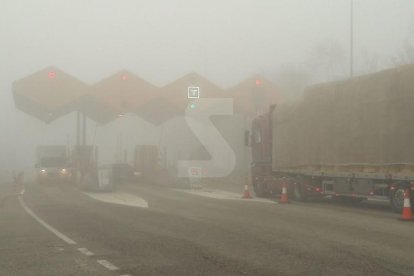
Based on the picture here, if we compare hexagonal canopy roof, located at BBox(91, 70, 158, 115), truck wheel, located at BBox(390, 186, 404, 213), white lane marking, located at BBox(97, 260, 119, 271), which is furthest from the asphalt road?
hexagonal canopy roof, located at BBox(91, 70, 158, 115)

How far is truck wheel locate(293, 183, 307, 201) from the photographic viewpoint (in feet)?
75.9

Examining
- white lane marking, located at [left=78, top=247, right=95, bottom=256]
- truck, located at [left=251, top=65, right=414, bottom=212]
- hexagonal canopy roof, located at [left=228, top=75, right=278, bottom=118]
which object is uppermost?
hexagonal canopy roof, located at [left=228, top=75, right=278, bottom=118]

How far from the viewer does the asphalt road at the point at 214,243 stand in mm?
8852

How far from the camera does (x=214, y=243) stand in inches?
445

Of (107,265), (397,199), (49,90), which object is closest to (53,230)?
(107,265)

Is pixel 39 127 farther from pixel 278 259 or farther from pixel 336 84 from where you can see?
pixel 278 259

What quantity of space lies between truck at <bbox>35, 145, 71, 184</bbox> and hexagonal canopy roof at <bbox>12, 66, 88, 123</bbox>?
146 inches

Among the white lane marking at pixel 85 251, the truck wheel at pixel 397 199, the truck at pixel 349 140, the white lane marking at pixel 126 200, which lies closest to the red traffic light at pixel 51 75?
the white lane marking at pixel 126 200

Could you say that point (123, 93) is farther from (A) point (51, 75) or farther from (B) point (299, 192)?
(B) point (299, 192)

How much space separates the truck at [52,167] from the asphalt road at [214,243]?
2446 cm

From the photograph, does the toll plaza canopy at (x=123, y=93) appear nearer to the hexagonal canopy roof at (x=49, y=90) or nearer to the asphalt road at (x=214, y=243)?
the hexagonal canopy roof at (x=49, y=90)

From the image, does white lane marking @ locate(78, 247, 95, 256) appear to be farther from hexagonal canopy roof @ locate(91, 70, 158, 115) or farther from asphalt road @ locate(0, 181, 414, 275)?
hexagonal canopy roof @ locate(91, 70, 158, 115)

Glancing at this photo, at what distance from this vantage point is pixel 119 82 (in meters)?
47.5

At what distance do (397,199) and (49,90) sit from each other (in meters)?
33.5
